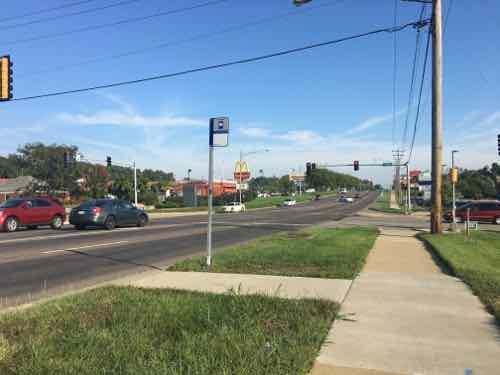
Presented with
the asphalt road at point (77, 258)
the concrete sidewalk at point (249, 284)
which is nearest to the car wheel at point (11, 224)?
the asphalt road at point (77, 258)

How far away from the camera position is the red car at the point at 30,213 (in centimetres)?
1986

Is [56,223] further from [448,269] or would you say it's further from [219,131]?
[448,269]

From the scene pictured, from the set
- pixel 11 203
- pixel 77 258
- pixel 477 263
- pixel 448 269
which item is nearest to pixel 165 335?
pixel 448 269

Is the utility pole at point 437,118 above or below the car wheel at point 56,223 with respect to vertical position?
above

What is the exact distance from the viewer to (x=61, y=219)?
2225 centimetres

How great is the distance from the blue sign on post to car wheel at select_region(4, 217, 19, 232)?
1492cm

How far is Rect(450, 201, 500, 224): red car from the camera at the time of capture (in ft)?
101

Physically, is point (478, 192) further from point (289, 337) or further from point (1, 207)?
point (289, 337)

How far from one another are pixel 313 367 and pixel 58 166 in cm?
8367

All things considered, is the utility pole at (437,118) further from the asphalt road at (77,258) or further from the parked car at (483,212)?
the parked car at (483,212)

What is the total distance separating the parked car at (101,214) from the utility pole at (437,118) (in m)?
14.4

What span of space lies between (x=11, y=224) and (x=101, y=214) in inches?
162

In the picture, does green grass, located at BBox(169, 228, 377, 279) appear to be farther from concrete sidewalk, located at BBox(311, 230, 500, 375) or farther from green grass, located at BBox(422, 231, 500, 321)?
green grass, located at BBox(422, 231, 500, 321)

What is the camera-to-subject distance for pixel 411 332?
16.3 feet
